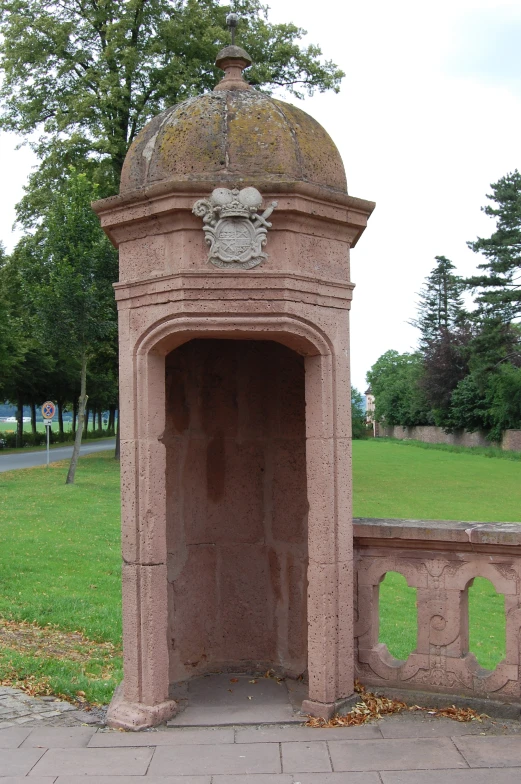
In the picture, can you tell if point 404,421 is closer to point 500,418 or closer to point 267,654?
point 500,418

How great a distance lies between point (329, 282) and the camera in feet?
17.1

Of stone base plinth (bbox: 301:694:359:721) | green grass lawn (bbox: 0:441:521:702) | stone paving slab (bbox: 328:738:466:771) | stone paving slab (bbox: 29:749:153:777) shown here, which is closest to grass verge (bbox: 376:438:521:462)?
green grass lawn (bbox: 0:441:521:702)

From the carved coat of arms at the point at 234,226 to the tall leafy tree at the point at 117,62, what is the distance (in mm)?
20613

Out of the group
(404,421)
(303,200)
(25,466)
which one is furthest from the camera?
(404,421)

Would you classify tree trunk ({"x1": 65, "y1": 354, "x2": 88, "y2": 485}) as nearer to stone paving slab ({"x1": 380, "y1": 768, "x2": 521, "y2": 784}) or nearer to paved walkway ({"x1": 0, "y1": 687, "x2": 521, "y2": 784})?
paved walkway ({"x1": 0, "y1": 687, "x2": 521, "y2": 784})

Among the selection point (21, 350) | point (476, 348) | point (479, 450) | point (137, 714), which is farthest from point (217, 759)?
point (479, 450)

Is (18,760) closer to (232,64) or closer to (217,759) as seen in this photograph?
(217,759)

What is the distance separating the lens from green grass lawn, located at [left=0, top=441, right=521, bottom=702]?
689 centimetres

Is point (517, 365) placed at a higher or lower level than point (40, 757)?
higher

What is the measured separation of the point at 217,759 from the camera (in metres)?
4.36

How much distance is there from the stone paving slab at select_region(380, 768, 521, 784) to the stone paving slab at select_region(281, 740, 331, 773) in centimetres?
17

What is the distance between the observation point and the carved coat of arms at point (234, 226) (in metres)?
4.83

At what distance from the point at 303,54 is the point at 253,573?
76.8ft

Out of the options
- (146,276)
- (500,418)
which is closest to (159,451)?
(146,276)
